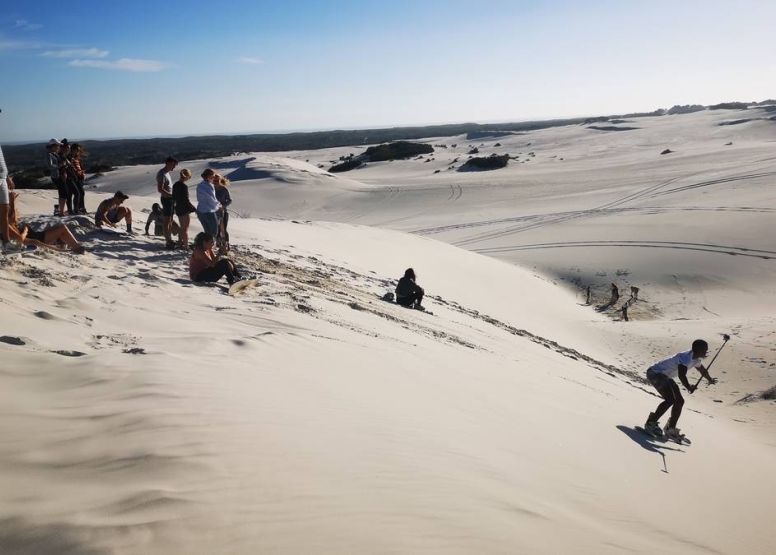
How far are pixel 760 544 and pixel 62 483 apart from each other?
486cm

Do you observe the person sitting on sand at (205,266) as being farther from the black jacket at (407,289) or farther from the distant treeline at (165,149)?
the distant treeline at (165,149)

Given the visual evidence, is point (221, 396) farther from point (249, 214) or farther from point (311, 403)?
point (249, 214)

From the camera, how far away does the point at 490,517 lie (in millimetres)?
3150

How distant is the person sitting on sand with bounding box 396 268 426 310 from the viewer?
10023 mm

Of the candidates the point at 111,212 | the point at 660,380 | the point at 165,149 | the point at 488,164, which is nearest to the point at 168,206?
the point at 111,212

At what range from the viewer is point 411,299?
1005 centimetres

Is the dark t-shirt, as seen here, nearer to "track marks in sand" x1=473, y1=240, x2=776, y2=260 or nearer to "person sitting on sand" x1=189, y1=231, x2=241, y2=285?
"person sitting on sand" x1=189, y1=231, x2=241, y2=285

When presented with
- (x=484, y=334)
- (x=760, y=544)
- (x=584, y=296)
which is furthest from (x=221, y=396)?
(x=584, y=296)

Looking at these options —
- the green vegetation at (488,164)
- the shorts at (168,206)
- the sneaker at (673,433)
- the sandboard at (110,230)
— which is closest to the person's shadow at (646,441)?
the sneaker at (673,433)

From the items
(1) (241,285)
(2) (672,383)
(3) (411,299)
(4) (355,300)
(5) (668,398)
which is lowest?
(5) (668,398)

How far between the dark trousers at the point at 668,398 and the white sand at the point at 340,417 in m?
0.39

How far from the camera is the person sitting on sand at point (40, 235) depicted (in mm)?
7128

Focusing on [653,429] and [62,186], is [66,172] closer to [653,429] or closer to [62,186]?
[62,186]

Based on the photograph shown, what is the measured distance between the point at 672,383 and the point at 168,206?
26.7 ft
